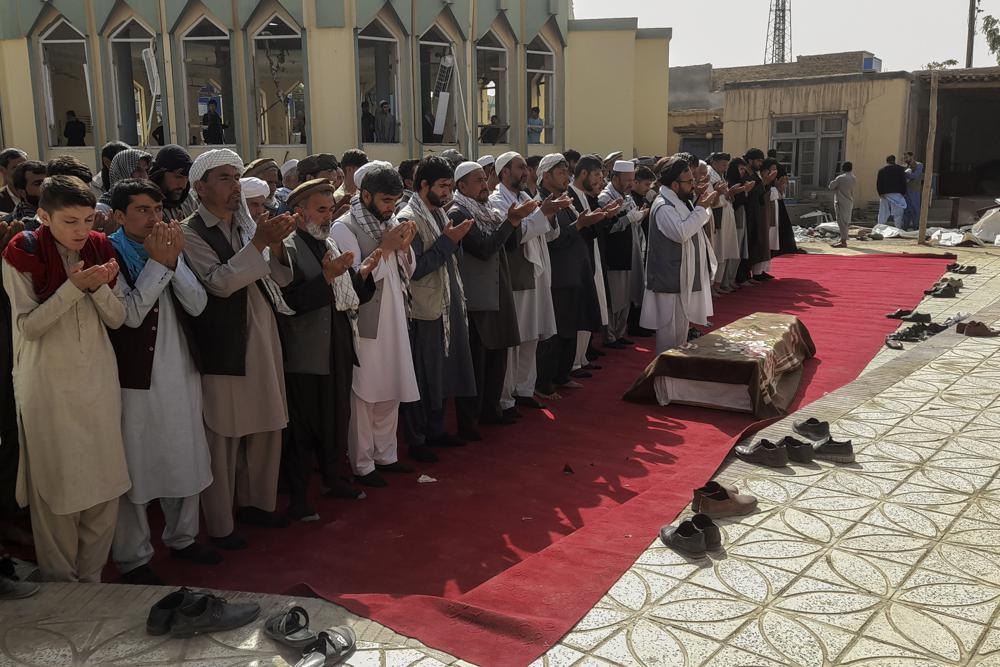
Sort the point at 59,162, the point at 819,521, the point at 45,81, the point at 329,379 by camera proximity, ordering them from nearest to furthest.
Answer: the point at 819,521
the point at 329,379
the point at 59,162
the point at 45,81

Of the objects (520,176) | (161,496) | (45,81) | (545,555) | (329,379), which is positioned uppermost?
(45,81)

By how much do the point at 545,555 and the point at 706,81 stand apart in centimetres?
2350

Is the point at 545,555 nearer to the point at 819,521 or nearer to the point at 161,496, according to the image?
the point at 819,521

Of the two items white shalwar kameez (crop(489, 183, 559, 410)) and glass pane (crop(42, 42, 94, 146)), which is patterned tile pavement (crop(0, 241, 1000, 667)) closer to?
white shalwar kameez (crop(489, 183, 559, 410))

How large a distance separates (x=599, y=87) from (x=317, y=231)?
12023 millimetres

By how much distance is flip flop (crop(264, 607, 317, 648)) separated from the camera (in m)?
2.72

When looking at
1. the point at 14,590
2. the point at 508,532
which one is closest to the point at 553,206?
the point at 508,532

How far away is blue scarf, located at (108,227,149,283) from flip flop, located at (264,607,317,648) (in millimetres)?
1375

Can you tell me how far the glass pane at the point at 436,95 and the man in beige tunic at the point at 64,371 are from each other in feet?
33.7

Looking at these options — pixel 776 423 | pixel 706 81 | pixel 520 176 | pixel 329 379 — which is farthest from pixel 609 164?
pixel 706 81

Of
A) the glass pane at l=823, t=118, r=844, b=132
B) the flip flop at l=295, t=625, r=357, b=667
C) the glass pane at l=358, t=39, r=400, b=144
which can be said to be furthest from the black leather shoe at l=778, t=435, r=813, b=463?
the glass pane at l=823, t=118, r=844, b=132

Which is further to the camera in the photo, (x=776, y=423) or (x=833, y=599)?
(x=776, y=423)

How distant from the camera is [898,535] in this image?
3.59 m

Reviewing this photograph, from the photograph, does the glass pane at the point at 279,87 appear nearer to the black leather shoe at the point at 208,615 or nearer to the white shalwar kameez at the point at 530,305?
the white shalwar kameez at the point at 530,305
